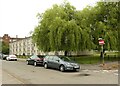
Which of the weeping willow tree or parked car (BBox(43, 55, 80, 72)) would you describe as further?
the weeping willow tree

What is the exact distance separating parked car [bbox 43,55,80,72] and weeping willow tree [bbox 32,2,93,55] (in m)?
6.01

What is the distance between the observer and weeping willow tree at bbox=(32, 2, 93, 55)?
31.8 metres

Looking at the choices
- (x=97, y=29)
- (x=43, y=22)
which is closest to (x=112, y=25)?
(x=97, y=29)

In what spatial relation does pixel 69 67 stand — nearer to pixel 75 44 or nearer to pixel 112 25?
pixel 75 44

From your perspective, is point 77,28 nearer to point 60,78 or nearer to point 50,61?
point 50,61

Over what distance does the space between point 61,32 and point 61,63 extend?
8.81m

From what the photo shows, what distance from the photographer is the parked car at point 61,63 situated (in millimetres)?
22906

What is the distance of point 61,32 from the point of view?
31797mm

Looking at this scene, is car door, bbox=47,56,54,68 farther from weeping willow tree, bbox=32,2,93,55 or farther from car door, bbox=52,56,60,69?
weeping willow tree, bbox=32,2,93,55

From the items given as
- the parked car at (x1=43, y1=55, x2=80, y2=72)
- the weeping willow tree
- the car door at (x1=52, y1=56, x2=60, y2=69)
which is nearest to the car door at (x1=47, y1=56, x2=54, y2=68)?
the parked car at (x1=43, y1=55, x2=80, y2=72)

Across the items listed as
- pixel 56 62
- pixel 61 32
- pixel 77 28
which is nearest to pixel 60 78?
pixel 56 62

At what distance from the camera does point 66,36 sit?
106 ft

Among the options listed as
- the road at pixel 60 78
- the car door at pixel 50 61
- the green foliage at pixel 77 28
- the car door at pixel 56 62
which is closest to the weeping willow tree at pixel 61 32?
the green foliage at pixel 77 28

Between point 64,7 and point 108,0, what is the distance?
19.7 feet
